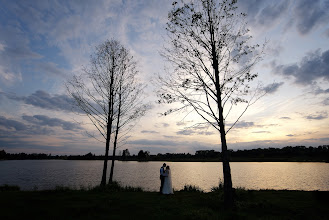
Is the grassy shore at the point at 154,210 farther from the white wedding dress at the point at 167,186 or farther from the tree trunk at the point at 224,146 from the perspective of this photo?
the white wedding dress at the point at 167,186

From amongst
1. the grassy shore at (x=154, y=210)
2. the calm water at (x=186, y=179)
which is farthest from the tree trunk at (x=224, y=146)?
the calm water at (x=186, y=179)

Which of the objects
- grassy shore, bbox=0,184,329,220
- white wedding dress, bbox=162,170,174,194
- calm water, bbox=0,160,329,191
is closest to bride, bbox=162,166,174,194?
white wedding dress, bbox=162,170,174,194

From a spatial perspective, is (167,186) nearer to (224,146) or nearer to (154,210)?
(154,210)

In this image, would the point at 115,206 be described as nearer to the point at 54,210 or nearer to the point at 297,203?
the point at 54,210

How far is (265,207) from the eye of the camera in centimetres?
1113

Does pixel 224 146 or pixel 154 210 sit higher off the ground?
pixel 224 146

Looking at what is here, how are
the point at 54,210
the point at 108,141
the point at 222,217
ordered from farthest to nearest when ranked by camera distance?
1. the point at 108,141
2. the point at 54,210
3. the point at 222,217

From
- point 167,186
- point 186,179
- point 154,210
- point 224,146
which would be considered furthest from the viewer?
point 186,179

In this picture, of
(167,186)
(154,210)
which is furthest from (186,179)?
(154,210)

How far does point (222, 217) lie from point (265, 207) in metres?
3.69

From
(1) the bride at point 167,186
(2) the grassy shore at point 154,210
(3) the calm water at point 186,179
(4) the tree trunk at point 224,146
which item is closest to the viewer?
(2) the grassy shore at point 154,210

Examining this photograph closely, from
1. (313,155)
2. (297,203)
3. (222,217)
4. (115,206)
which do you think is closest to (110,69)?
(115,206)

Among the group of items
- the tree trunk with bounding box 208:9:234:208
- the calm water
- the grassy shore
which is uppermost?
the tree trunk with bounding box 208:9:234:208

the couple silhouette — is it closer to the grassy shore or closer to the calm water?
the grassy shore
